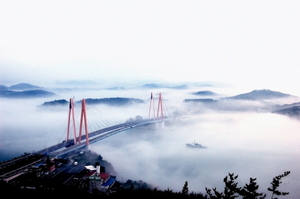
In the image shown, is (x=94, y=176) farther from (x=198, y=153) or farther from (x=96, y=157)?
(x=198, y=153)

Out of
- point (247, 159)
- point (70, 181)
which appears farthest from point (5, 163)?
point (247, 159)

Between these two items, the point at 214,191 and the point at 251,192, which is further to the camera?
the point at 251,192

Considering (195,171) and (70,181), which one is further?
(195,171)

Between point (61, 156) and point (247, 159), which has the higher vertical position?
point (61, 156)

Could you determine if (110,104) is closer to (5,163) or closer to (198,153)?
(198,153)

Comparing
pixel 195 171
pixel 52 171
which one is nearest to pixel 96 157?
pixel 52 171

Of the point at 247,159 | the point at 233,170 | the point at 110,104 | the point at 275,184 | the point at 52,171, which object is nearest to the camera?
the point at 275,184

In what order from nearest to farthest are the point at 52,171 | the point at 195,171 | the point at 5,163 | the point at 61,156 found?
1. the point at 52,171
2. the point at 5,163
3. the point at 61,156
4. the point at 195,171

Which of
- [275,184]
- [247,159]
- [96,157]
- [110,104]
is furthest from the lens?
[110,104]

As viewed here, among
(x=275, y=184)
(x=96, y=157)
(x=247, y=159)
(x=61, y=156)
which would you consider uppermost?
A: (x=275, y=184)
